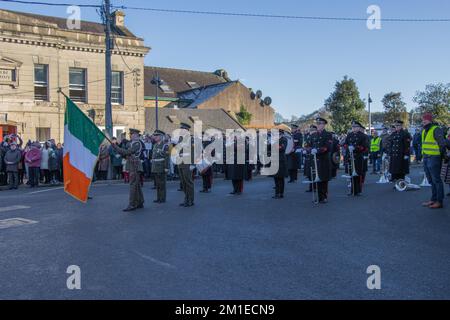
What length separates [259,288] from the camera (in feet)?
16.1

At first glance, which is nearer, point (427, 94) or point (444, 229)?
point (444, 229)

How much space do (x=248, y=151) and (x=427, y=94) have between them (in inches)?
1032

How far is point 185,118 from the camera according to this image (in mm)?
42656

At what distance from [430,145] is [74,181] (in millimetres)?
7839

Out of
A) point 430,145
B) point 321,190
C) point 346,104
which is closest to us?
point 430,145

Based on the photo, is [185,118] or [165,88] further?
[165,88]

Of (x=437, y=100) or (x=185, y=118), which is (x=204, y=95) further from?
(x=437, y=100)

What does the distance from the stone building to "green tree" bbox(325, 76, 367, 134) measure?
16.2m

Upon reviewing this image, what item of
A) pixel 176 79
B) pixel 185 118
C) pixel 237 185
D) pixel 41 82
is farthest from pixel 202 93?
pixel 237 185

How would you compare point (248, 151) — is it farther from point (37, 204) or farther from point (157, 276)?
point (157, 276)

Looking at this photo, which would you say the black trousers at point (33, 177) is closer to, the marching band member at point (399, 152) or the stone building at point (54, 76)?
the stone building at point (54, 76)

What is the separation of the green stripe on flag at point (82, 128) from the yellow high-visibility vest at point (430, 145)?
24.0 ft
